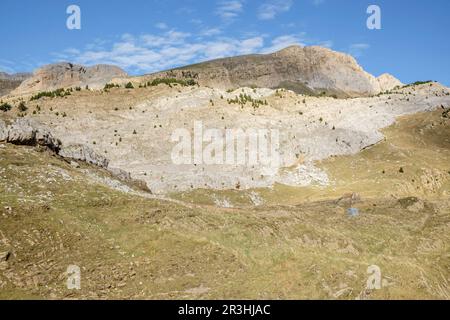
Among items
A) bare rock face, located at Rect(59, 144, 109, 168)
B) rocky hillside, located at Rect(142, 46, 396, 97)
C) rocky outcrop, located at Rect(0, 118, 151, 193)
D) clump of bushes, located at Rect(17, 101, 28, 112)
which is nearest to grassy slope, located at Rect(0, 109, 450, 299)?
rocky outcrop, located at Rect(0, 118, 151, 193)

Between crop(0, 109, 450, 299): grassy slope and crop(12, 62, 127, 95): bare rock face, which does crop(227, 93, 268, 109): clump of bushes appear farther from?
crop(12, 62, 127, 95): bare rock face

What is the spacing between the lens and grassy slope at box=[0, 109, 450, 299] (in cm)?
1688

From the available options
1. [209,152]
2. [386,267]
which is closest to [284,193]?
[209,152]

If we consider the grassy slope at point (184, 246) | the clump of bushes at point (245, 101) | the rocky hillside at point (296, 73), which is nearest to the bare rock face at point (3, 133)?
the grassy slope at point (184, 246)

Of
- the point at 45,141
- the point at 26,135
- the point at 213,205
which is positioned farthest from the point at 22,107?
the point at 213,205

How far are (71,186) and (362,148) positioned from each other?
133 ft

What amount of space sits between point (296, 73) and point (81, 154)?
163562mm

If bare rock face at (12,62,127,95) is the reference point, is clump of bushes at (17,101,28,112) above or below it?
below

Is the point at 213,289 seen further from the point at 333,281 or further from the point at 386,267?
the point at 386,267

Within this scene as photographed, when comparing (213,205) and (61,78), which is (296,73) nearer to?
(61,78)

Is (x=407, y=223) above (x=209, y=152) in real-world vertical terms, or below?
below

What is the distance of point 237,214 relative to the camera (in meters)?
24.9

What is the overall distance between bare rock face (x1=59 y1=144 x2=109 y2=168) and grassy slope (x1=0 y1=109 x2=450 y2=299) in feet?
9.98

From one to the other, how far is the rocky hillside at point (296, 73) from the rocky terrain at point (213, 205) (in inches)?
4618
